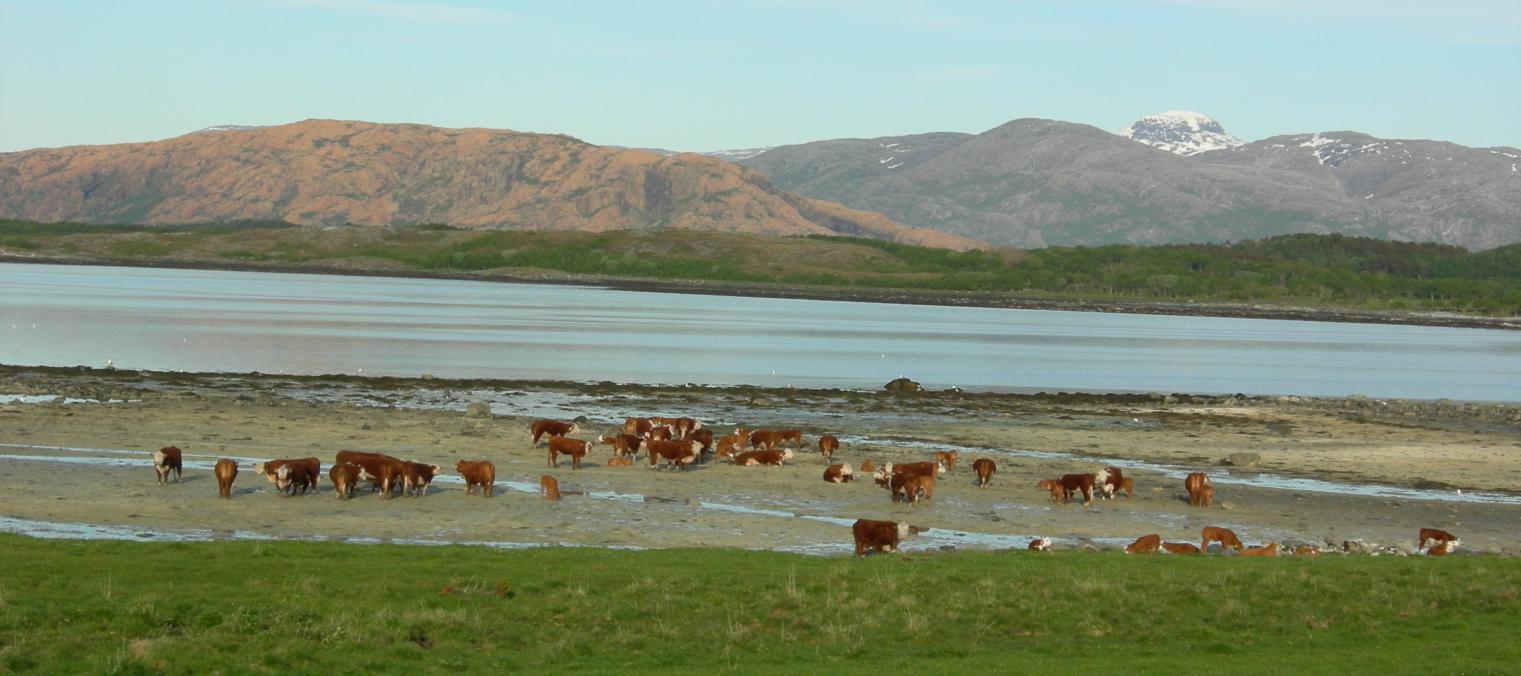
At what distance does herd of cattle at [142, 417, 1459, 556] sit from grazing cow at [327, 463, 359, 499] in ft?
0.05

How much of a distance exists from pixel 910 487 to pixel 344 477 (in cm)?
948

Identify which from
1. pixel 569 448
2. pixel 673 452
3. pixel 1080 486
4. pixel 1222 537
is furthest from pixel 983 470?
pixel 569 448

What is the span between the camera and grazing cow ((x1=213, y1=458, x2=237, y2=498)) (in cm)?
2283

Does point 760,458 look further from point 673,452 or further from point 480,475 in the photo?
point 480,475

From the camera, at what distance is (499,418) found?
1494 inches

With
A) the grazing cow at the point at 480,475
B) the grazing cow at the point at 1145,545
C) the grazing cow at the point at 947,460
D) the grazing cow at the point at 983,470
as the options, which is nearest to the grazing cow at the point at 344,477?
the grazing cow at the point at 480,475

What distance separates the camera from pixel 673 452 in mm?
28734

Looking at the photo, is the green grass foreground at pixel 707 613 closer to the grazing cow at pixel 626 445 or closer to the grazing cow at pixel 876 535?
the grazing cow at pixel 876 535

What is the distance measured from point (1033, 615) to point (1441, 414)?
42.2 metres

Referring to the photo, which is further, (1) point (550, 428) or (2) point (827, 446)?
(2) point (827, 446)

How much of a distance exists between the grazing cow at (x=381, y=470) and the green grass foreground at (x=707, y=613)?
6144 millimetres

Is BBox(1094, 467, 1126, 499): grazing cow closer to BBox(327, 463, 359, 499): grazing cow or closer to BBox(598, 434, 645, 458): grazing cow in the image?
BBox(598, 434, 645, 458): grazing cow

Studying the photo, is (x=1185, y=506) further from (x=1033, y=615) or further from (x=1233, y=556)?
(x=1033, y=615)

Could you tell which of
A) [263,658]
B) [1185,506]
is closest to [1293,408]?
[1185,506]
